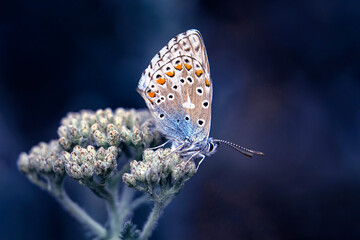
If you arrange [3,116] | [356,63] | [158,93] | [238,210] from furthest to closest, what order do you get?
[356,63]
[238,210]
[3,116]
[158,93]

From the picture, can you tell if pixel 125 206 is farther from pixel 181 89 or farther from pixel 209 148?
pixel 181 89

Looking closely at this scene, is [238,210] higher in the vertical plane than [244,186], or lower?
lower

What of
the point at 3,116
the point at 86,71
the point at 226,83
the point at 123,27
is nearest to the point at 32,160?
the point at 3,116

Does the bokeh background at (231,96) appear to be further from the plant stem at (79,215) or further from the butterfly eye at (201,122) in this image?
the butterfly eye at (201,122)

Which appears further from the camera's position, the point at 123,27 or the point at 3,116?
the point at 123,27

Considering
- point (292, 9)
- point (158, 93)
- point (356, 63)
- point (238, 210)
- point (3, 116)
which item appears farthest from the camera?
point (292, 9)

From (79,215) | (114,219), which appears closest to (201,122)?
(114,219)

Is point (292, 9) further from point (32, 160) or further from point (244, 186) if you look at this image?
point (32, 160)
